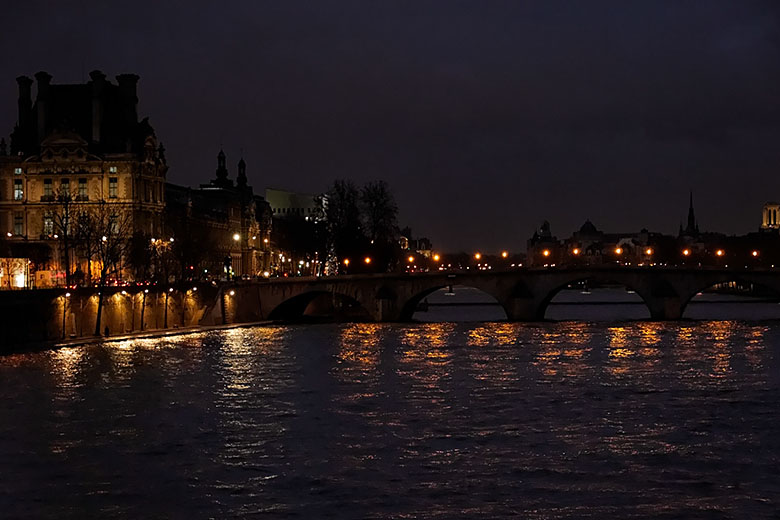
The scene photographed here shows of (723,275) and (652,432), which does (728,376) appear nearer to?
(652,432)

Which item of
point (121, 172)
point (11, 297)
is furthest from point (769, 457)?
point (121, 172)

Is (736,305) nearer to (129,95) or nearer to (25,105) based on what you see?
(129,95)

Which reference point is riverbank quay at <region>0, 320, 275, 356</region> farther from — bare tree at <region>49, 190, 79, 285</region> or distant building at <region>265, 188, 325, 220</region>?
distant building at <region>265, 188, 325, 220</region>

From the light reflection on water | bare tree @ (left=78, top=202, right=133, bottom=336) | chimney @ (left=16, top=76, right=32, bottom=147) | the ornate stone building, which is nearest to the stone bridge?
bare tree @ (left=78, top=202, right=133, bottom=336)

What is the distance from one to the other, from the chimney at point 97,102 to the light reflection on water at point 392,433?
35927 mm

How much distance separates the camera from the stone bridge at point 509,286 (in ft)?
278

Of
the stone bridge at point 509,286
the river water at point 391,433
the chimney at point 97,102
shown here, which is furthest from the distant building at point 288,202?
the river water at point 391,433

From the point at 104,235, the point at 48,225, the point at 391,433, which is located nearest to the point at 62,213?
the point at 48,225

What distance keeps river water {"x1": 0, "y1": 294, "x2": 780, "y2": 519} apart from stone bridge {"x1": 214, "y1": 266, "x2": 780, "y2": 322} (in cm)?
2560

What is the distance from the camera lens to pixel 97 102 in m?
91.6

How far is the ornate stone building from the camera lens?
88688mm

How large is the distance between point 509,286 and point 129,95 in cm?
3112

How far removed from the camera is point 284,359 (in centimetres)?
5512

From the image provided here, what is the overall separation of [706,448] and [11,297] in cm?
3507
